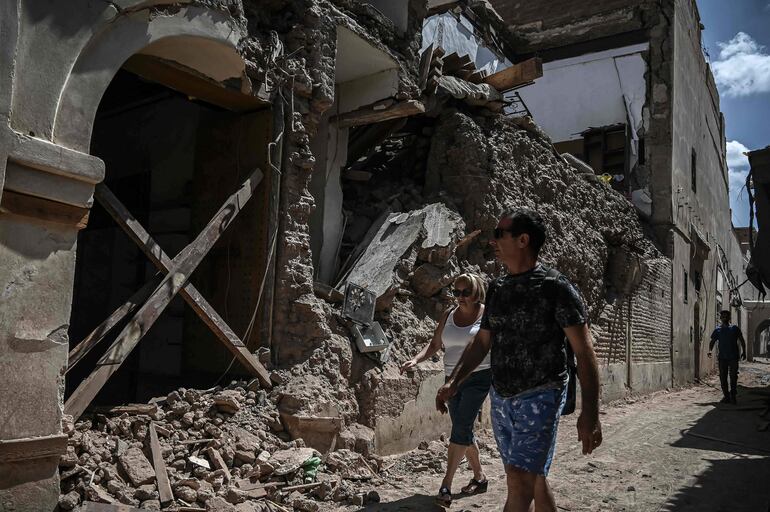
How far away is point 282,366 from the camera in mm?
5273

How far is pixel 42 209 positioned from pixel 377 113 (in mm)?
4242

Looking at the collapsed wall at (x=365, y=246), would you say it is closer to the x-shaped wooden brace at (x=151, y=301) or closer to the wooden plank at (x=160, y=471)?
the wooden plank at (x=160, y=471)

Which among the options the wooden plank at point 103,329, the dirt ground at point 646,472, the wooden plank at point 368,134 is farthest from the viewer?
the wooden plank at point 368,134

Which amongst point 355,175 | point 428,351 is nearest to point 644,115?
point 355,175

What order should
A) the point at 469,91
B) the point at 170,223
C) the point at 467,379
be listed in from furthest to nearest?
the point at 469,91, the point at 170,223, the point at 467,379

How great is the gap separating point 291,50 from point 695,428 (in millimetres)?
7773

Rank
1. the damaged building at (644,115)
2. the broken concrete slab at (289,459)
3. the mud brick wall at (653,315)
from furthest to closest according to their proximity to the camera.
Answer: the damaged building at (644,115) → the mud brick wall at (653,315) → the broken concrete slab at (289,459)

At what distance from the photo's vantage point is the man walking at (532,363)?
9.45ft

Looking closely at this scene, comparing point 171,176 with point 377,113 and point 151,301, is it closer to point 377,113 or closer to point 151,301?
point 377,113

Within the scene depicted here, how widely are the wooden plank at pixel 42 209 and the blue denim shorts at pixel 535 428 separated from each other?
265 centimetres

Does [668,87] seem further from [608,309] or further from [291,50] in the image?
[291,50]

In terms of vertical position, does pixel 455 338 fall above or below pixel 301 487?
above

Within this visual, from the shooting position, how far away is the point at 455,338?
468 centimetres

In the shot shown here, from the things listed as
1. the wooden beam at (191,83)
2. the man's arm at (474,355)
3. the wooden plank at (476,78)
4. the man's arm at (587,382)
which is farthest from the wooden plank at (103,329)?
the wooden plank at (476,78)
